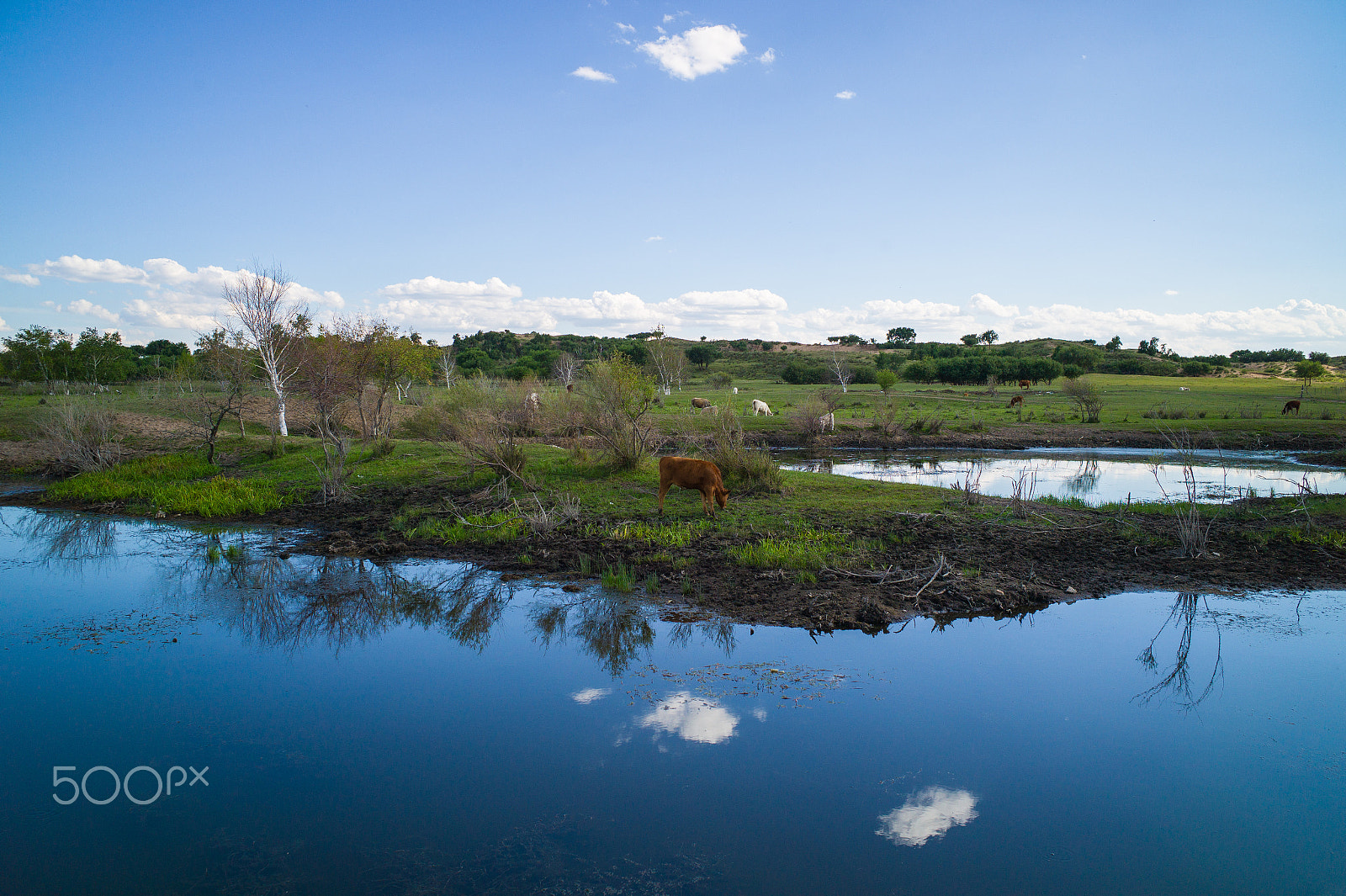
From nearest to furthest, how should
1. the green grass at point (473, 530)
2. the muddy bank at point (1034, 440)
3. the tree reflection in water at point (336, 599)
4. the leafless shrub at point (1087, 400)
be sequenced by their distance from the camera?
the tree reflection in water at point (336, 599) → the green grass at point (473, 530) → the muddy bank at point (1034, 440) → the leafless shrub at point (1087, 400)

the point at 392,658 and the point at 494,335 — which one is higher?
the point at 494,335

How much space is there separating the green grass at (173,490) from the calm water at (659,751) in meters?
5.60

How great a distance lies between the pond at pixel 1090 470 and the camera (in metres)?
17.4

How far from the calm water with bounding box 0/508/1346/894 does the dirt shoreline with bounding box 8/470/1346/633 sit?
364mm

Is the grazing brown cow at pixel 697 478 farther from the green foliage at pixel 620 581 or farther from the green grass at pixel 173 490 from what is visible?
the green grass at pixel 173 490

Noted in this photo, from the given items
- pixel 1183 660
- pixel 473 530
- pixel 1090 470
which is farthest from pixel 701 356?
pixel 1183 660

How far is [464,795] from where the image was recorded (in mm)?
5293

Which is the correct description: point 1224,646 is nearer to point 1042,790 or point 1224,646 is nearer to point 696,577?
point 1042,790

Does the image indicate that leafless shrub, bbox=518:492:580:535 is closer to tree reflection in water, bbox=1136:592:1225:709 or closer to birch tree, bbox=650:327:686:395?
tree reflection in water, bbox=1136:592:1225:709

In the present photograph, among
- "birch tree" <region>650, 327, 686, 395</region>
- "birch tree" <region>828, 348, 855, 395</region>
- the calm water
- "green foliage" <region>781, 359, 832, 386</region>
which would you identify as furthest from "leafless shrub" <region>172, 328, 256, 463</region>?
"green foliage" <region>781, 359, 832, 386</region>

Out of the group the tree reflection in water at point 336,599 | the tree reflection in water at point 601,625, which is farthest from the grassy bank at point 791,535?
the tree reflection in water at point 336,599

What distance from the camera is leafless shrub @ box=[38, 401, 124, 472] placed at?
1919 centimetres

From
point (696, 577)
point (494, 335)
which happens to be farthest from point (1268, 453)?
point (494, 335)

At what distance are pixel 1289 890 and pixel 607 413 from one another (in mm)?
14769
